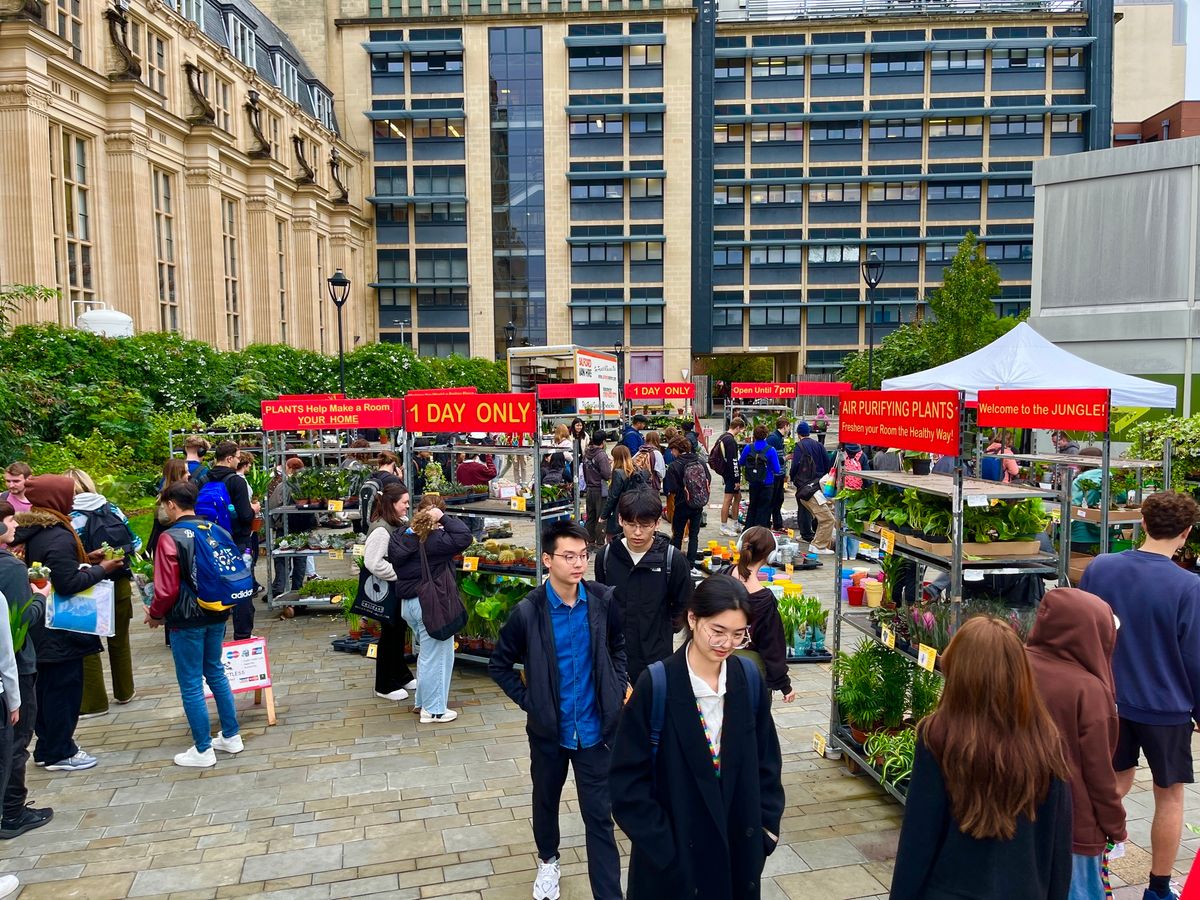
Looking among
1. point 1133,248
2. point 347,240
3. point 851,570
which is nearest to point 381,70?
point 347,240

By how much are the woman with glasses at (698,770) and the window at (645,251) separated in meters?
58.8

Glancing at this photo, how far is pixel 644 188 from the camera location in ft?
196

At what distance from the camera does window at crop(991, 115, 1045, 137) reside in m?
61.3

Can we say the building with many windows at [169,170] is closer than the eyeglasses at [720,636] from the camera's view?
No

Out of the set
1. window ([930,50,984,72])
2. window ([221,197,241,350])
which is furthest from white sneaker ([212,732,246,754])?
window ([930,50,984,72])

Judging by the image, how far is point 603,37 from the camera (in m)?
57.8

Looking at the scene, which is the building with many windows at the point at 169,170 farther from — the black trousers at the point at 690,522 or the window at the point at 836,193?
the window at the point at 836,193

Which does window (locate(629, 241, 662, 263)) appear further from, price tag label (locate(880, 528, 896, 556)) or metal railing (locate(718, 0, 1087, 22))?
price tag label (locate(880, 528, 896, 556))

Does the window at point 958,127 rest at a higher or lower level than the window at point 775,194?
higher

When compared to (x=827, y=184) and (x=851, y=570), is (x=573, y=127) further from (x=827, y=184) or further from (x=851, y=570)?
(x=851, y=570)

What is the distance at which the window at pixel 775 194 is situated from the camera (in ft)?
205

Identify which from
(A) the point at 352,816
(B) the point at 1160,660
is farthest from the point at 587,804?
(B) the point at 1160,660

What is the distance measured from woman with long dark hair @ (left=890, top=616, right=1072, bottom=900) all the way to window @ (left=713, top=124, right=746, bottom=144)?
6463 centimetres

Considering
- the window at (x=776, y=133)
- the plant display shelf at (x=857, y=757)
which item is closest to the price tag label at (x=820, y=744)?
the plant display shelf at (x=857, y=757)
